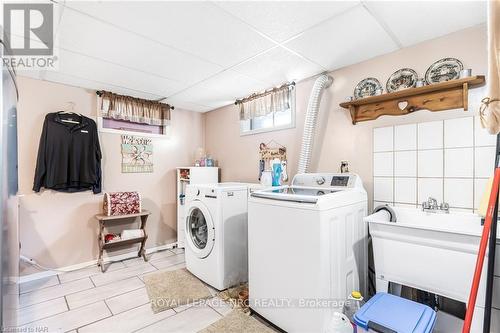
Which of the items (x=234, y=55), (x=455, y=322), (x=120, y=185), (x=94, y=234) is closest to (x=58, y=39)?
(x=234, y=55)

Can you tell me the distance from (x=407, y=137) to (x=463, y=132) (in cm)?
36

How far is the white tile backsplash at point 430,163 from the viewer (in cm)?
187

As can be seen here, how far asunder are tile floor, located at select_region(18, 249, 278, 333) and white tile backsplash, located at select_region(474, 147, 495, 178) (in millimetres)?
2206

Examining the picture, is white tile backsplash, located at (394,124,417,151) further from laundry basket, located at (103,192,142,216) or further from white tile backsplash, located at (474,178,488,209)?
laundry basket, located at (103,192,142,216)

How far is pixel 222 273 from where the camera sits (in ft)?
7.82

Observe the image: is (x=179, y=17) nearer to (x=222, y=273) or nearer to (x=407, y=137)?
Answer: (x=407, y=137)

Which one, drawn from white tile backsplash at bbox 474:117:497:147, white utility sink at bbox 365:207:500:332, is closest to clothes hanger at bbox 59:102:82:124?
white utility sink at bbox 365:207:500:332

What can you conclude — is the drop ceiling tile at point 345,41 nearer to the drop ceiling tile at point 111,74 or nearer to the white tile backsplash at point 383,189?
the white tile backsplash at point 383,189

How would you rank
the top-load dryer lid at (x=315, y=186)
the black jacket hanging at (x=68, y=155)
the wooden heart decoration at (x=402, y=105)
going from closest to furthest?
1. the top-load dryer lid at (x=315, y=186)
2. the wooden heart decoration at (x=402, y=105)
3. the black jacket hanging at (x=68, y=155)

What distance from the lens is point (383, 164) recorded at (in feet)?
7.10

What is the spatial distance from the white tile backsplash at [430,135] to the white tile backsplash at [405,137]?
0.04m

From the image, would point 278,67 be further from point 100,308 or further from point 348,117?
point 100,308

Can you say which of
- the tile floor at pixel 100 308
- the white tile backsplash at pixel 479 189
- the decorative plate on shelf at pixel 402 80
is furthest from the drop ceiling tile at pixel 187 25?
the tile floor at pixel 100 308

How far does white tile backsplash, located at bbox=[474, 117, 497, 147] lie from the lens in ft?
5.43
